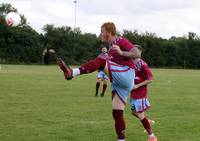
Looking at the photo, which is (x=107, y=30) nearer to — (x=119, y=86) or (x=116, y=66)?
(x=116, y=66)

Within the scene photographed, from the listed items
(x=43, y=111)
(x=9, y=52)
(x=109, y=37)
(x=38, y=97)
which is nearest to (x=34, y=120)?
(x=43, y=111)

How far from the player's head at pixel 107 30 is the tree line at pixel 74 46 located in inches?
2845

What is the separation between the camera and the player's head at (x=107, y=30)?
871cm

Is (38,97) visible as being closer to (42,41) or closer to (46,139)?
(46,139)

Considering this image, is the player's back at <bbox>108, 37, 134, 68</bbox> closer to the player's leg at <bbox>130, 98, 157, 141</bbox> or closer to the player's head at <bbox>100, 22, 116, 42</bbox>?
the player's head at <bbox>100, 22, 116, 42</bbox>

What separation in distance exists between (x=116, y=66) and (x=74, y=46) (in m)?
76.9

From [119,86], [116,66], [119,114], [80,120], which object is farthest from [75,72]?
[80,120]

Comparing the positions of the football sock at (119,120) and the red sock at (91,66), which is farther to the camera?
the football sock at (119,120)

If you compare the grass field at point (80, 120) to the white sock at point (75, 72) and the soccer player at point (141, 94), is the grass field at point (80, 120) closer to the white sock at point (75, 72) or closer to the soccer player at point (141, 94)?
the soccer player at point (141, 94)

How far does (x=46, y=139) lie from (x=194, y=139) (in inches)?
126

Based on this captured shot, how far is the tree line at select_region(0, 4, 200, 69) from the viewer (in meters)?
82.7

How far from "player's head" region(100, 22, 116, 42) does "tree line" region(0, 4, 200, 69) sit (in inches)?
2845

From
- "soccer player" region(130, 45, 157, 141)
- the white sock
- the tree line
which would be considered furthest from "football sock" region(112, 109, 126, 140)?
the tree line

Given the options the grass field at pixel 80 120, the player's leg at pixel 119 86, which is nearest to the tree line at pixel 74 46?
the grass field at pixel 80 120
